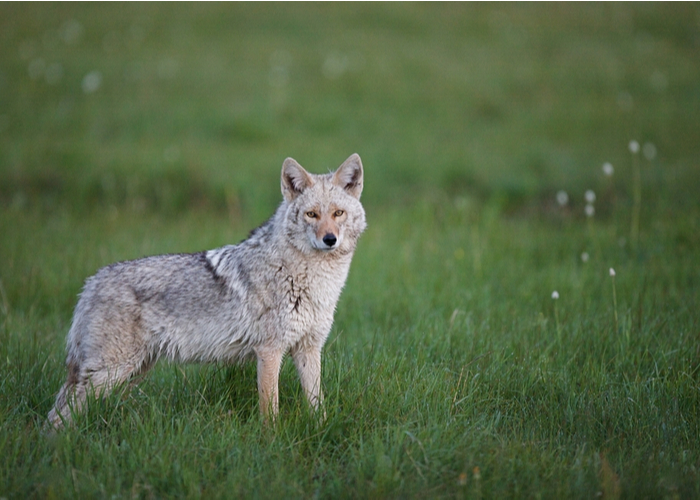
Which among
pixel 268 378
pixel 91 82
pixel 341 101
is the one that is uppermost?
pixel 91 82

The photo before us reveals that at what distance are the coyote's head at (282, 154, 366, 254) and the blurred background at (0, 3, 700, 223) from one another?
6074 mm

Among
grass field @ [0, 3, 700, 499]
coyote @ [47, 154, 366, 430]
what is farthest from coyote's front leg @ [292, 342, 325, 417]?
grass field @ [0, 3, 700, 499]

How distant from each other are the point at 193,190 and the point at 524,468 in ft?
30.2

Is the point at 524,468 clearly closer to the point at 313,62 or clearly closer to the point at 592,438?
the point at 592,438

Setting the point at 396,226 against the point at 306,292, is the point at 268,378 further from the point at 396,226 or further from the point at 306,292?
the point at 396,226

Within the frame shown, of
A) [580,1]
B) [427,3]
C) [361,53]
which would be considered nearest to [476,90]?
[361,53]

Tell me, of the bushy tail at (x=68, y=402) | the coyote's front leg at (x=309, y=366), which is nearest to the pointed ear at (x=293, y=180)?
the coyote's front leg at (x=309, y=366)

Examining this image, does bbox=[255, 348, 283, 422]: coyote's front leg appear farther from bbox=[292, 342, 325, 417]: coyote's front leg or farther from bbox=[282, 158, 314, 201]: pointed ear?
bbox=[282, 158, 314, 201]: pointed ear

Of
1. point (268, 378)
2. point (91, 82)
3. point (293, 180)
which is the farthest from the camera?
point (91, 82)

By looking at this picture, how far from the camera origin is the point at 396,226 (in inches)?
407

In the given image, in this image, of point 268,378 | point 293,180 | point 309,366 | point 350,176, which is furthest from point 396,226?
point 268,378

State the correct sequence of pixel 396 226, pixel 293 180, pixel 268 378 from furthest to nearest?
pixel 396 226 < pixel 293 180 < pixel 268 378

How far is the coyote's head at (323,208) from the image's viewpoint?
15.4 feet

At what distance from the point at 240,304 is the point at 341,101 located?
466 inches
